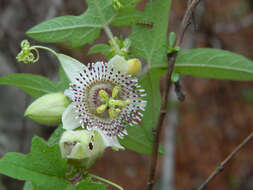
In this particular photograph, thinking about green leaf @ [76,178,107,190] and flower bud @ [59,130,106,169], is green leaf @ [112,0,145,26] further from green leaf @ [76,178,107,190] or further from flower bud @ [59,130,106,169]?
green leaf @ [76,178,107,190]

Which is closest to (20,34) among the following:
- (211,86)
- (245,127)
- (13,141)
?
(13,141)

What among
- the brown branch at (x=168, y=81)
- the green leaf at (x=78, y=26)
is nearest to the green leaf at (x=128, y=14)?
the green leaf at (x=78, y=26)

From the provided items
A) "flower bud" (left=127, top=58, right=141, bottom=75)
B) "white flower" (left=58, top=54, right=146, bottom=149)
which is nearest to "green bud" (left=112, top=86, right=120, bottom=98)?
"white flower" (left=58, top=54, right=146, bottom=149)

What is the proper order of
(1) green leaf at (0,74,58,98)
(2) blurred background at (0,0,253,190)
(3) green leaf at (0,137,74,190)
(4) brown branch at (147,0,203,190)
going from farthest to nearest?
(2) blurred background at (0,0,253,190) → (1) green leaf at (0,74,58,98) → (4) brown branch at (147,0,203,190) → (3) green leaf at (0,137,74,190)

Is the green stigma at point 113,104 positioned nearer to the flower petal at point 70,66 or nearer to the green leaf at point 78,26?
the flower petal at point 70,66

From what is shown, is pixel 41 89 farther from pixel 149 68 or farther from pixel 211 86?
pixel 211 86

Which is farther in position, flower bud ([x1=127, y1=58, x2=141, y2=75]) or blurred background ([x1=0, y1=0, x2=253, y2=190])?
blurred background ([x1=0, y1=0, x2=253, y2=190])

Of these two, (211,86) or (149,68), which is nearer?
(149,68)
